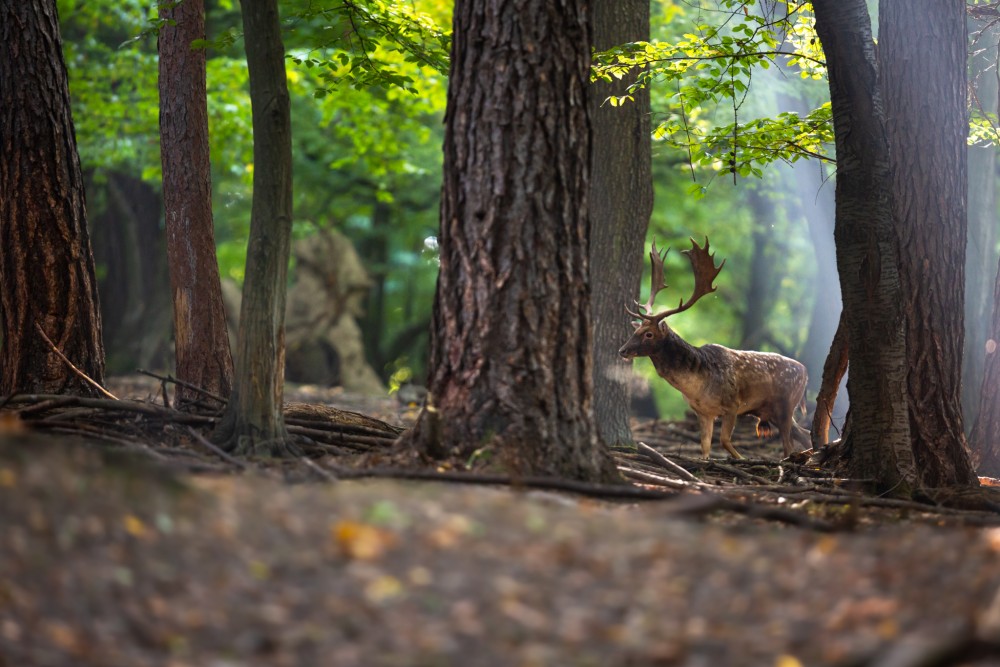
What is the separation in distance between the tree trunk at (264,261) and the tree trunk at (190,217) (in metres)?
2.17

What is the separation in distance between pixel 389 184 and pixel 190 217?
15206mm

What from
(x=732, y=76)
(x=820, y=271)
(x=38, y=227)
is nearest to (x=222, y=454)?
(x=38, y=227)

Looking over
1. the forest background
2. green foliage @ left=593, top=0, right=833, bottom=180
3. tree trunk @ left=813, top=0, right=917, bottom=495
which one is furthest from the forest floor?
the forest background

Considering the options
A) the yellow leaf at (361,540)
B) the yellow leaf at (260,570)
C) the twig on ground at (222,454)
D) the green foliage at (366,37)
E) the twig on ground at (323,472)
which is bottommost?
the yellow leaf at (260,570)

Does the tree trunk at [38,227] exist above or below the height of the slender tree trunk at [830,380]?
above

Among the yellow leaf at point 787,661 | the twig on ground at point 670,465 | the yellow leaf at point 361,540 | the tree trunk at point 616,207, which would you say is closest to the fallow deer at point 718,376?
the tree trunk at point 616,207

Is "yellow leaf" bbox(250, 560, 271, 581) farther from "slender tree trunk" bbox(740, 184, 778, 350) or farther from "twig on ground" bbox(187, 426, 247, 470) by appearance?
"slender tree trunk" bbox(740, 184, 778, 350)

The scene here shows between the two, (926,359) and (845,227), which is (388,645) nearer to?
(845,227)

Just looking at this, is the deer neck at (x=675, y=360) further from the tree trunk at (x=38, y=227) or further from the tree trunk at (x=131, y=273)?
the tree trunk at (x=131, y=273)

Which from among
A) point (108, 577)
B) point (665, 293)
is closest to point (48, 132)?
point (108, 577)

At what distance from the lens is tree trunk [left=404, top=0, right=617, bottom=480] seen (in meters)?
6.03

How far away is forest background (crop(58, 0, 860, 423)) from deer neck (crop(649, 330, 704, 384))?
2.20 m

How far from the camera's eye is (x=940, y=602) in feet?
12.9

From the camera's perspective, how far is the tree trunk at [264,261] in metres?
7.05
